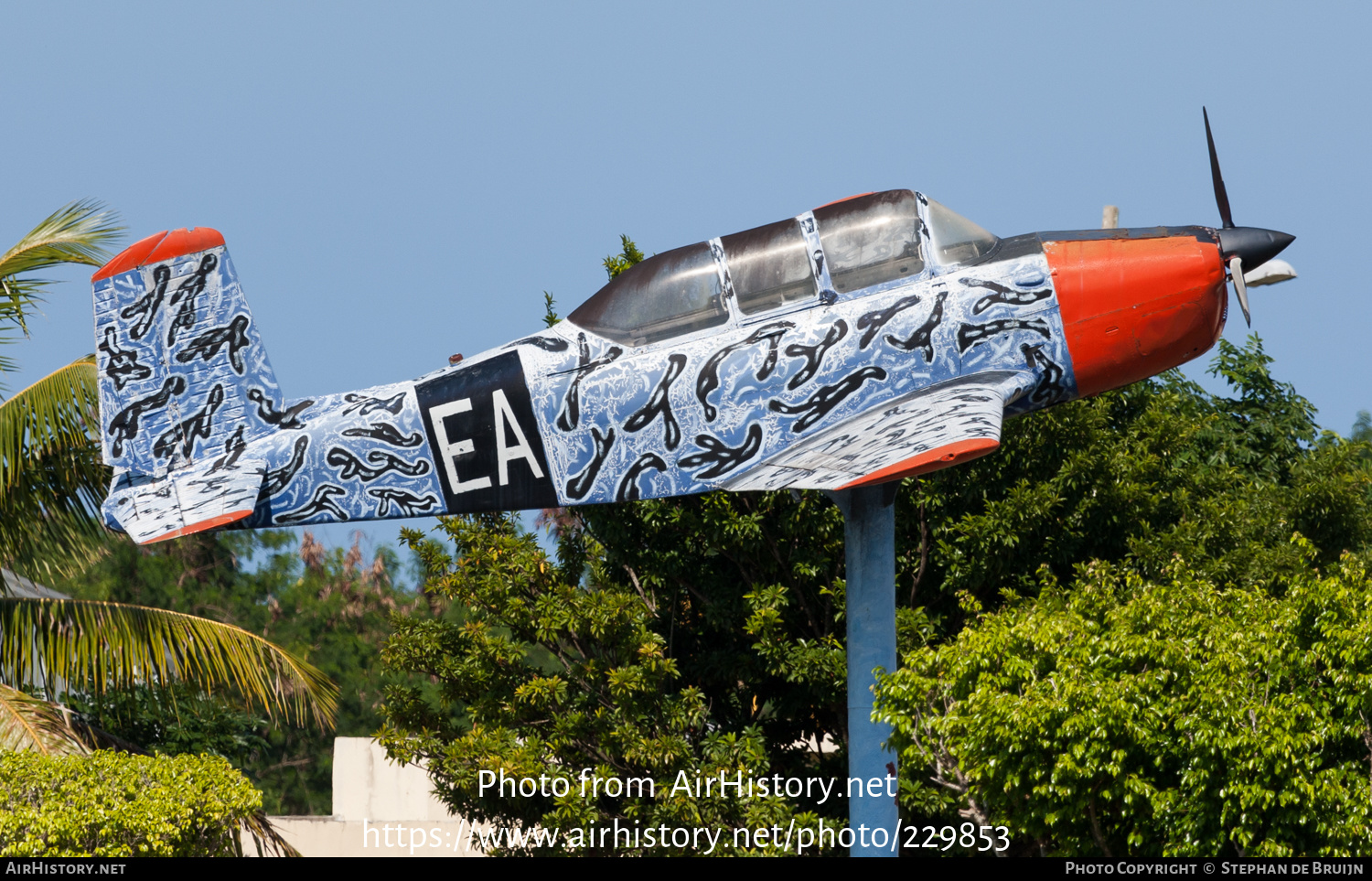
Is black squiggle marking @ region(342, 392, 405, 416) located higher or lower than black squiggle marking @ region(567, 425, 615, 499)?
higher

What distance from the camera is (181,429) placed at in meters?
11.4

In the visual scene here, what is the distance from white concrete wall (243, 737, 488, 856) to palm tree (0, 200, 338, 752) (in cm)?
797

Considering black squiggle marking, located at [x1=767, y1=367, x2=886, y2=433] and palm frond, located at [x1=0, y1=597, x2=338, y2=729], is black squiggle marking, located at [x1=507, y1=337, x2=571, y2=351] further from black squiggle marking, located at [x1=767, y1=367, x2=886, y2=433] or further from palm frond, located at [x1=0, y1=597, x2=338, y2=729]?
palm frond, located at [x1=0, y1=597, x2=338, y2=729]

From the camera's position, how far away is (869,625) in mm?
11008

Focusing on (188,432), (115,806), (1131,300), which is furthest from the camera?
(115,806)

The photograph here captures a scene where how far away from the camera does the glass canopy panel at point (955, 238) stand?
11.0 metres

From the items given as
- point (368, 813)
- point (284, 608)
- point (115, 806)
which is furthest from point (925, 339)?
point (284, 608)

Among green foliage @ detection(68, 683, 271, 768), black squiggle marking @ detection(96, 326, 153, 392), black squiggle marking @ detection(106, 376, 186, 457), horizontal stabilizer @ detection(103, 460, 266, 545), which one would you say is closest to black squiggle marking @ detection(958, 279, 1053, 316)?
horizontal stabilizer @ detection(103, 460, 266, 545)

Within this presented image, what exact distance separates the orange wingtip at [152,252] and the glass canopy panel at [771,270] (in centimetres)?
474

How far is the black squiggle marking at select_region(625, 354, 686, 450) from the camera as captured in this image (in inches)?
423

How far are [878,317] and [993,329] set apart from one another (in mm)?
912

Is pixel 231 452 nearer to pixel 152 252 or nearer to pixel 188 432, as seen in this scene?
pixel 188 432

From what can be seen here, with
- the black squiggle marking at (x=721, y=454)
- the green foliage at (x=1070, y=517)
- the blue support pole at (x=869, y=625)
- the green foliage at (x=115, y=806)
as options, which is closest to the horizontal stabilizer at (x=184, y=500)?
the green foliage at (x=115, y=806)

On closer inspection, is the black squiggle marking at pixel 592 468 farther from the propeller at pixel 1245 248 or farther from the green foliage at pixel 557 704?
the propeller at pixel 1245 248
